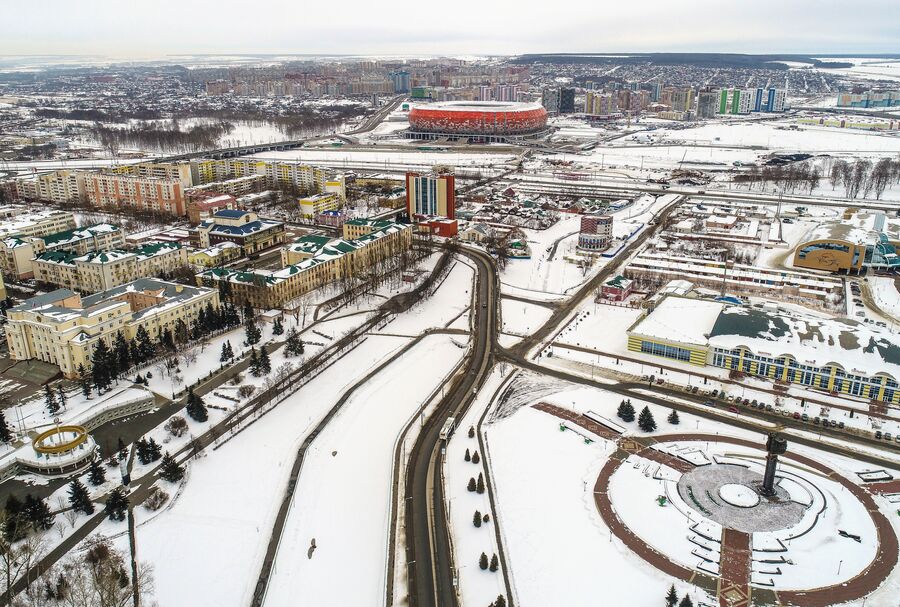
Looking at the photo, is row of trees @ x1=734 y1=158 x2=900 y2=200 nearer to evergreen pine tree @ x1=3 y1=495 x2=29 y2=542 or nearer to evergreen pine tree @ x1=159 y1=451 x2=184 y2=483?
evergreen pine tree @ x1=159 y1=451 x2=184 y2=483

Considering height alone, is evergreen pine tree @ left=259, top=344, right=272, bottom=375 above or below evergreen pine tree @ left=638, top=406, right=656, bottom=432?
above

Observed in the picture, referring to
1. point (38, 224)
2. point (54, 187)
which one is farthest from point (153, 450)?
point (54, 187)

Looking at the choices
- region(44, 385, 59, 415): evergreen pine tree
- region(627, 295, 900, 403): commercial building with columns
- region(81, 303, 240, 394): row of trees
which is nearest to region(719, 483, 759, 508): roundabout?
region(627, 295, 900, 403): commercial building with columns

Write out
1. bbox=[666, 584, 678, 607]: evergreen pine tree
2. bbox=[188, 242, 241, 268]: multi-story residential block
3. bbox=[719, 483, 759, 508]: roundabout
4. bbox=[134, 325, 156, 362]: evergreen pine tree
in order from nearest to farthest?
bbox=[666, 584, 678, 607]: evergreen pine tree, bbox=[719, 483, 759, 508]: roundabout, bbox=[134, 325, 156, 362]: evergreen pine tree, bbox=[188, 242, 241, 268]: multi-story residential block

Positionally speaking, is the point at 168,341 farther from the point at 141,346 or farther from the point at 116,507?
the point at 116,507

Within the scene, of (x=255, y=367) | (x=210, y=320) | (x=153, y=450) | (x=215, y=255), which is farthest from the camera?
(x=215, y=255)

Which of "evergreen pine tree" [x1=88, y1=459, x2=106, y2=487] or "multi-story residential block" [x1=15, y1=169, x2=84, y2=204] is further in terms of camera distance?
"multi-story residential block" [x1=15, y1=169, x2=84, y2=204]
